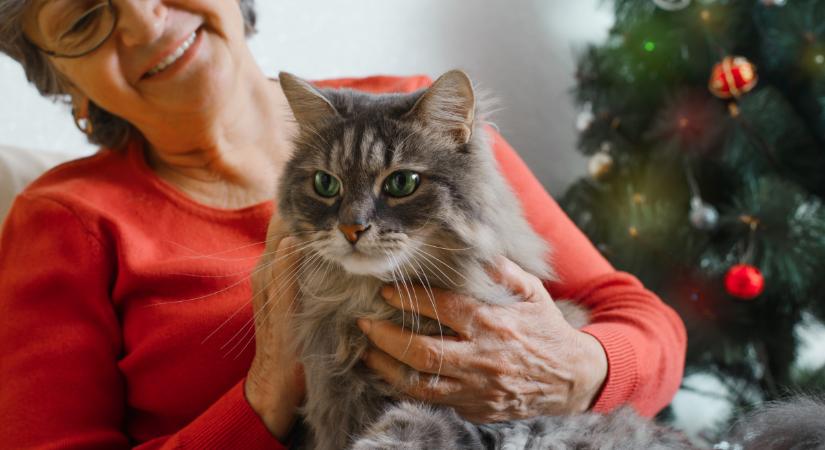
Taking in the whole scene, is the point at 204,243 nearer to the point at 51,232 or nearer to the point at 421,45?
the point at 51,232

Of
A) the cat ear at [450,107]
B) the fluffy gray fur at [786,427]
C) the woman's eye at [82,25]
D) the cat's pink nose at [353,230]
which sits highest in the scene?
the cat ear at [450,107]

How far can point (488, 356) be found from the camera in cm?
112

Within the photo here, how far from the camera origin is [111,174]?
1620mm

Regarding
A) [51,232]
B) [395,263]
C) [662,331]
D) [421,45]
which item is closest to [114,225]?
[51,232]

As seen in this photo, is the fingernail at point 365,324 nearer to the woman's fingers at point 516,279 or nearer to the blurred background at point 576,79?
the woman's fingers at point 516,279

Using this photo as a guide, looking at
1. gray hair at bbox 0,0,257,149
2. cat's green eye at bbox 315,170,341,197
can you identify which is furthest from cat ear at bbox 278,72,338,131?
gray hair at bbox 0,0,257,149

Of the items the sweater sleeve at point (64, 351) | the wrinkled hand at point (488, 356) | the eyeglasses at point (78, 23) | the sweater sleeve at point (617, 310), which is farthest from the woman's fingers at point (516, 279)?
the eyeglasses at point (78, 23)

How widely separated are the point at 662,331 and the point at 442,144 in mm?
784

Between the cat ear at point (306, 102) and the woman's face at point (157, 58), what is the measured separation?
1.20 ft

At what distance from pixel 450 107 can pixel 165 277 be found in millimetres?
797

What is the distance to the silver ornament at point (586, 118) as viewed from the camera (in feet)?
7.80

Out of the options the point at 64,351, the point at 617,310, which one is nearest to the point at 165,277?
the point at 64,351

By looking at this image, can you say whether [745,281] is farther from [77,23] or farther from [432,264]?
[77,23]

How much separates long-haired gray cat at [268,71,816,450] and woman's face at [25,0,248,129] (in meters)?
0.39
